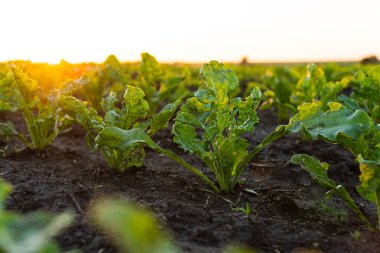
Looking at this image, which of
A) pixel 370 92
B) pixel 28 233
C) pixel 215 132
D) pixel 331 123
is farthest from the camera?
pixel 370 92

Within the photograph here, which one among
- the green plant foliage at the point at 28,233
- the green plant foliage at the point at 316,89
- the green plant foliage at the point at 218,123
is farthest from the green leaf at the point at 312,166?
the green plant foliage at the point at 316,89

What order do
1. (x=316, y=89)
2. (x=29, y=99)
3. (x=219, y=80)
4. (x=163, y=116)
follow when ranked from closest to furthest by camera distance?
1. (x=219, y=80)
2. (x=163, y=116)
3. (x=29, y=99)
4. (x=316, y=89)

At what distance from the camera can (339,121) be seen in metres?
2.59

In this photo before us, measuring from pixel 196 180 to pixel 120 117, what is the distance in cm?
70

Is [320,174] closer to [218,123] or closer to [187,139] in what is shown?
[218,123]

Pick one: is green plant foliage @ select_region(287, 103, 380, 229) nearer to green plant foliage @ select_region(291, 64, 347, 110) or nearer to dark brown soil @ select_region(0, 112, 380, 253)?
dark brown soil @ select_region(0, 112, 380, 253)

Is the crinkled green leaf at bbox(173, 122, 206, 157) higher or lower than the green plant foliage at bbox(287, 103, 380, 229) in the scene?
lower

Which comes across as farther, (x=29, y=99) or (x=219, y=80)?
(x=29, y=99)

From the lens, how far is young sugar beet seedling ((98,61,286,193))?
2.83m

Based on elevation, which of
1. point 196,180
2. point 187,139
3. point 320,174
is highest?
point 187,139

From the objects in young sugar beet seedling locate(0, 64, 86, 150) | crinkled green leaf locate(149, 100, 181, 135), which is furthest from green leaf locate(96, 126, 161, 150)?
young sugar beet seedling locate(0, 64, 86, 150)

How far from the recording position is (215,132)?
116 inches

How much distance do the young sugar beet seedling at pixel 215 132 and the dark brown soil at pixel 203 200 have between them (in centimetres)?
19

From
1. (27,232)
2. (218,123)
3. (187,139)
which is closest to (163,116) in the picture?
(187,139)
